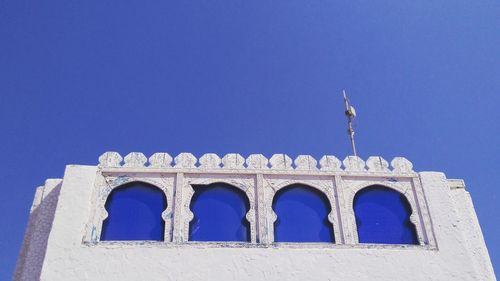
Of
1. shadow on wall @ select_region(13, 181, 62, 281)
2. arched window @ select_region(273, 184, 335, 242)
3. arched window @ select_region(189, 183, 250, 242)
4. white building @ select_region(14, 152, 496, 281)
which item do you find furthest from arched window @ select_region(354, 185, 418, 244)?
shadow on wall @ select_region(13, 181, 62, 281)

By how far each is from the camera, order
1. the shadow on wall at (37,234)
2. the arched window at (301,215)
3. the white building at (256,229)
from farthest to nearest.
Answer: the arched window at (301,215)
the shadow on wall at (37,234)
the white building at (256,229)

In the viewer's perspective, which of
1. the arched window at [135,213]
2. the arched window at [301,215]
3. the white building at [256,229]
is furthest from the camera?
the arched window at [301,215]

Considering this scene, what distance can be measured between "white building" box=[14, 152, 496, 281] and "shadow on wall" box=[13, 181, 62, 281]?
1 cm

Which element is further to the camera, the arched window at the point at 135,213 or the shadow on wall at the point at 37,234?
→ the arched window at the point at 135,213

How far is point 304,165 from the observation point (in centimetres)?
791

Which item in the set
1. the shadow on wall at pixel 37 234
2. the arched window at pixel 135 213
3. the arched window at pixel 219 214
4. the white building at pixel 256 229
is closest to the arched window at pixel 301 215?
the white building at pixel 256 229

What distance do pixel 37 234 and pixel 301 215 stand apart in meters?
3.41

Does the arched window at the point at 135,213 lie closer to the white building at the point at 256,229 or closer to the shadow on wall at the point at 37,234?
the white building at the point at 256,229

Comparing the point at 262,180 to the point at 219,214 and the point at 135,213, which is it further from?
the point at 135,213

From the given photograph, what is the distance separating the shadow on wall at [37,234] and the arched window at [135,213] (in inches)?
30.3

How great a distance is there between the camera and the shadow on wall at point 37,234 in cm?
705

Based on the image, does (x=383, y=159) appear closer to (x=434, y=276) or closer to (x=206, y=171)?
(x=434, y=276)

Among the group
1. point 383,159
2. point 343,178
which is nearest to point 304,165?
point 343,178

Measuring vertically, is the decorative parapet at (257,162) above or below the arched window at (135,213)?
above
